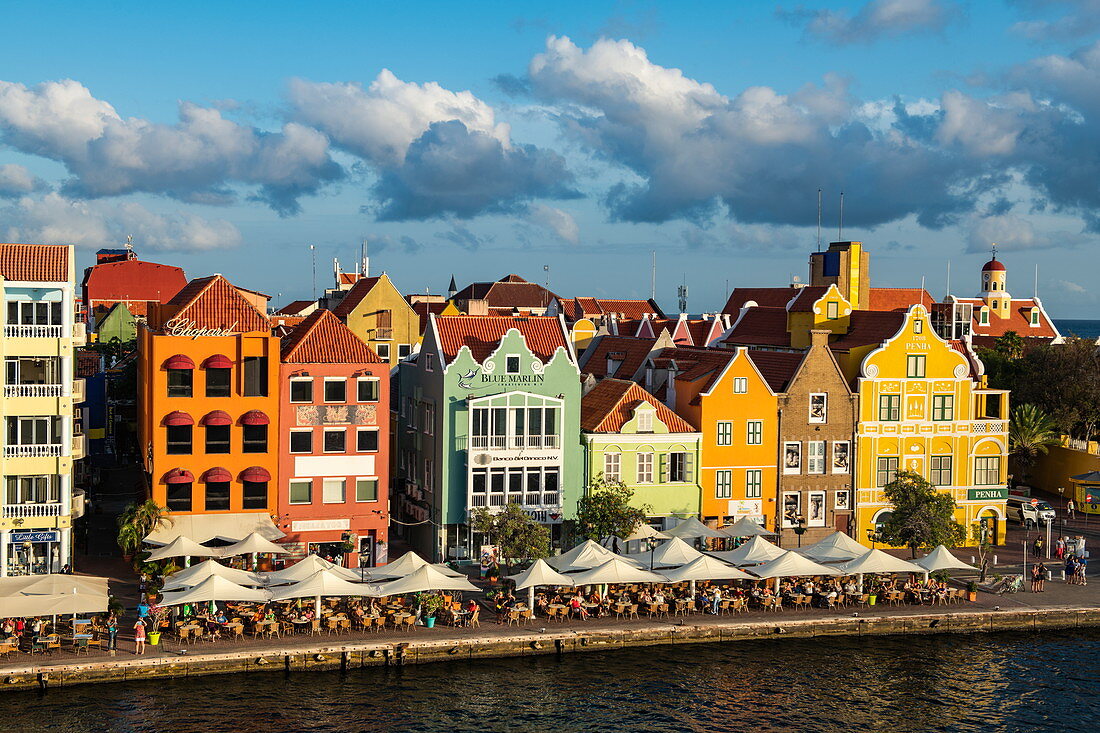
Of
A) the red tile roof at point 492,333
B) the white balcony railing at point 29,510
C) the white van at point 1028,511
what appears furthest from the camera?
the white van at point 1028,511

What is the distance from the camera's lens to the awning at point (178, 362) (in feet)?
230

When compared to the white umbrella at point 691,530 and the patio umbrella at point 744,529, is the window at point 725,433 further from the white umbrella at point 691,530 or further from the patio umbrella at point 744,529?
the white umbrella at point 691,530

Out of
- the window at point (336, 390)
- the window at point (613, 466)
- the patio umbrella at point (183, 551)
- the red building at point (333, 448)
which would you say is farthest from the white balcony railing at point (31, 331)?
the window at point (613, 466)

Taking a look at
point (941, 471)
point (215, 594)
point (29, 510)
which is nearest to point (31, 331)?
point (29, 510)

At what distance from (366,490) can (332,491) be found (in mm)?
1909

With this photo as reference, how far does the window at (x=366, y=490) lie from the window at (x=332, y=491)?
821 mm

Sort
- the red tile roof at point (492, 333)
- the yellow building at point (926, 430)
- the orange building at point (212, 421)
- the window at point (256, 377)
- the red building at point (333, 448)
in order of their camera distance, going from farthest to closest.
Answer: the yellow building at point (926, 430) < the red tile roof at point (492, 333) < the red building at point (333, 448) < the window at point (256, 377) < the orange building at point (212, 421)

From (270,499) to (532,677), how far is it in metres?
21.4

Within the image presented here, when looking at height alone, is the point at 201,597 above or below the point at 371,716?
above

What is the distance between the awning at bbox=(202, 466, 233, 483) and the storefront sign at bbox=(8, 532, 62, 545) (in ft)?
26.6

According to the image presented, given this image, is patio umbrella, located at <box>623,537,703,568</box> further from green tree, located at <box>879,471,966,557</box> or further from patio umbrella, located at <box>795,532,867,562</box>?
green tree, located at <box>879,471,966,557</box>

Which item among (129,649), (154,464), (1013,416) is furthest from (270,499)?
(1013,416)

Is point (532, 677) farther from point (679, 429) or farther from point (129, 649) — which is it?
point (679, 429)

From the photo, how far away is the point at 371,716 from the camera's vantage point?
52281mm
